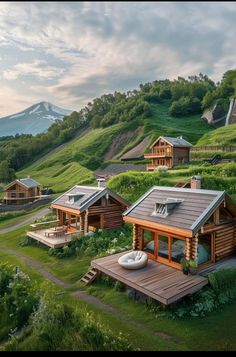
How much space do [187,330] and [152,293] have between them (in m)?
1.96

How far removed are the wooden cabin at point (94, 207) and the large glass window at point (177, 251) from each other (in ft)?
25.5

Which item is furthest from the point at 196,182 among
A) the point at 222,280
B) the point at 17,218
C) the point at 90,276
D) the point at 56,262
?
Answer: the point at 17,218

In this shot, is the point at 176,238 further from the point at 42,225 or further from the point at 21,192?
the point at 21,192

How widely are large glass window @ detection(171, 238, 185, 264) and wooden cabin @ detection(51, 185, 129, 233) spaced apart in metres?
7.79

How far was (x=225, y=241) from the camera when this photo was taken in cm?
1561

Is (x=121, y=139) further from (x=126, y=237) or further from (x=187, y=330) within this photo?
(x=187, y=330)

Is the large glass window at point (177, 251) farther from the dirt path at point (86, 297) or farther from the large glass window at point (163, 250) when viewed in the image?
the dirt path at point (86, 297)

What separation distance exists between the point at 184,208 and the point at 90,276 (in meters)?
6.07

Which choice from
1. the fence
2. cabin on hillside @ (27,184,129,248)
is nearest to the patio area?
cabin on hillside @ (27,184,129,248)

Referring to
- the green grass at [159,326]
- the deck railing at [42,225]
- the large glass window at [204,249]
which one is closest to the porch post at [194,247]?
the large glass window at [204,249]

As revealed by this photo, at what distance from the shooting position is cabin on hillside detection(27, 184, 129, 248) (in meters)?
21.7

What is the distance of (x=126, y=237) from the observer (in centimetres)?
2120

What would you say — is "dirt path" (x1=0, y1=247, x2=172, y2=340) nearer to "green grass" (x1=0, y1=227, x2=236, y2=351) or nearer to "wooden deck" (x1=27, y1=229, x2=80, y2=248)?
"green grass" (x1=0, y1=227, x2=236, y2=351)

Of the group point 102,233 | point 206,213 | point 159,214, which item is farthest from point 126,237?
point 206,213
